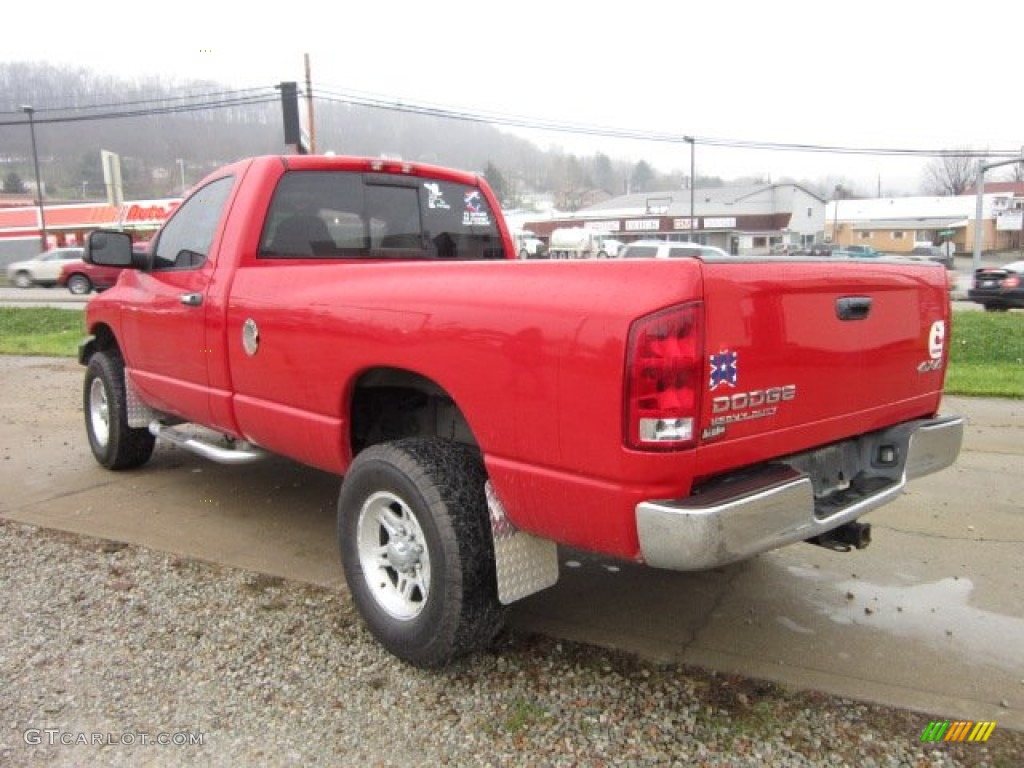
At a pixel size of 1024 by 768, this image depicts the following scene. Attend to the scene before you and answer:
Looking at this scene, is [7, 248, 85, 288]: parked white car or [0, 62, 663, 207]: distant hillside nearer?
[0, 62, 663, 207]: distant hillside

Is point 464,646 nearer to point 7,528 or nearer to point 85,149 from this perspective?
point 7,528

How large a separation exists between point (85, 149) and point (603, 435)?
56.8 meters

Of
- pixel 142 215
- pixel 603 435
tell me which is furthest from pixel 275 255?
pixel 142 215

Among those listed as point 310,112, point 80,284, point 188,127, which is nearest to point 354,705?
point 310,112

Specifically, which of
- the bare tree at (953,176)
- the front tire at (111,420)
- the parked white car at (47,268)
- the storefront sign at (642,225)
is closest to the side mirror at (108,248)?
the front tire at (111,420)

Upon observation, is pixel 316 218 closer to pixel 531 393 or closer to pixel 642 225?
pixel 531 393

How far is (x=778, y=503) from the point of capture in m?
2.59

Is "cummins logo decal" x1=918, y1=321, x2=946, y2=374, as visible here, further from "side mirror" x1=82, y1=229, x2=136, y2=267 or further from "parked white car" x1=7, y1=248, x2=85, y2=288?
"parked white car" x1=7, y1=248, x2=85, y2=288

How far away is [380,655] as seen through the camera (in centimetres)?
337

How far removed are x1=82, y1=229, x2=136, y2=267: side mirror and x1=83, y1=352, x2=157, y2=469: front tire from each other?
1028 millimetres

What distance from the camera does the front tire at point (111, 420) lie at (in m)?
5.76

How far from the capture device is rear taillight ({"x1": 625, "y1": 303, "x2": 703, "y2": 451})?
2.39m

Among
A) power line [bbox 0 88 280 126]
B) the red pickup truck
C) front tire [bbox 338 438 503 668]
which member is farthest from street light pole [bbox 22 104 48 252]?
front tire [bbox 338 438 503 668]

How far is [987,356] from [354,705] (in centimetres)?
994
